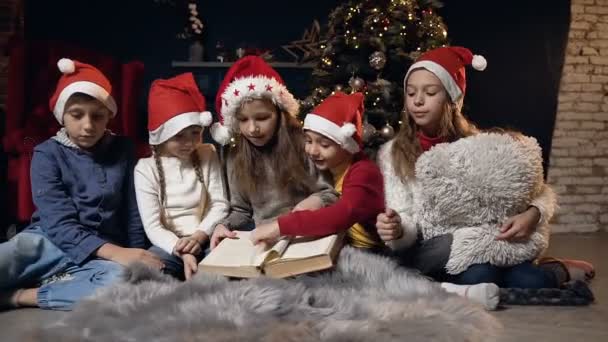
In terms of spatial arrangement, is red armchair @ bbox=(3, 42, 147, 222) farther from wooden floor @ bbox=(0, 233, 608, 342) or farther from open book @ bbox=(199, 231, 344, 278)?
open book @ bbox=(199, 231, 344, 278)

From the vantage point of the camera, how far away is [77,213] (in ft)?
6.95

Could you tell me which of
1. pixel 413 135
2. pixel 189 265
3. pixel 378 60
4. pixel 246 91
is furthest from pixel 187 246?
pixel 378 60

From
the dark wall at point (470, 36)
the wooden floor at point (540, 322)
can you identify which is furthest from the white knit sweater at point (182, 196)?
the dark wall at point (470, 36)

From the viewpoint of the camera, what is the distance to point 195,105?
2.20 m

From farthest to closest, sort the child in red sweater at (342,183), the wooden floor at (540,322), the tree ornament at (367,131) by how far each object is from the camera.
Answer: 1. the tree ornament at (367,131)
2. the child in red sweater at (342,183)
3. the wooden floor at (540,322)

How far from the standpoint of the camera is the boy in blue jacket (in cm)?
198

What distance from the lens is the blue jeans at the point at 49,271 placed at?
1.95 m

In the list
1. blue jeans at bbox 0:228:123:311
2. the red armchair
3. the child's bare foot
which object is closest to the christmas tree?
the red armchair

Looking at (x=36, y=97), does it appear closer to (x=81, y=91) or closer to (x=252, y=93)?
(x=81, y=91)

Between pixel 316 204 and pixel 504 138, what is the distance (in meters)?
0.67

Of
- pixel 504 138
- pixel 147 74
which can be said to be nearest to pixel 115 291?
pixel 504 138

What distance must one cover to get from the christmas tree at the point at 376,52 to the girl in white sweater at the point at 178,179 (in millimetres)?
868

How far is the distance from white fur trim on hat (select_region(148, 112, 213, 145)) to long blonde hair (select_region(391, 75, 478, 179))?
2.24 feet

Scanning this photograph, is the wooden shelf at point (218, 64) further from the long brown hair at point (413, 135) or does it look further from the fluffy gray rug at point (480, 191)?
the fluffy gray rug at point (480, 191)
